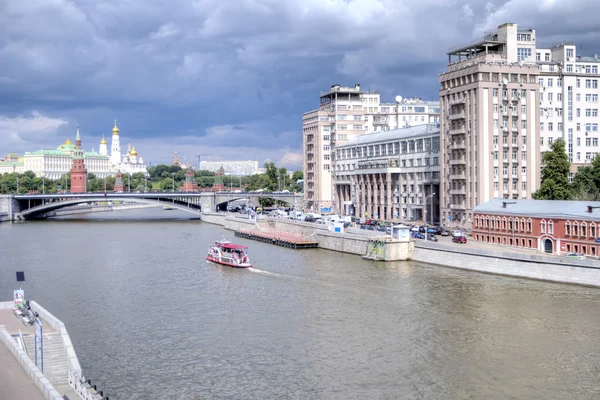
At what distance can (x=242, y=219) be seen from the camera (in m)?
114

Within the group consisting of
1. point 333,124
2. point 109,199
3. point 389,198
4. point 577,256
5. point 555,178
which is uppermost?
point 333,124

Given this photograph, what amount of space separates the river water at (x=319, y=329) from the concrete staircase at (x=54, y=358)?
215 centimetres

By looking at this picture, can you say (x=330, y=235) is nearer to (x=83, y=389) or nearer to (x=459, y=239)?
(x=459, y=239)

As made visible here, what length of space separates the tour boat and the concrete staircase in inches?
1443

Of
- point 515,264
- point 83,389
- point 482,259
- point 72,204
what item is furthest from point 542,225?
point 72,204

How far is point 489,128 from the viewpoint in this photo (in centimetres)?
8075

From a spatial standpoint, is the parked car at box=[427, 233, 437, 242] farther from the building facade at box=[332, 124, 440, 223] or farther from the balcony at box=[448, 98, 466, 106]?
the balcony at box=[448, 98, 466, 106]

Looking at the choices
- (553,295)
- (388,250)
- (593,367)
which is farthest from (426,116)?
(593,367)

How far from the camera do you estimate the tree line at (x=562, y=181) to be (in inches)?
3071

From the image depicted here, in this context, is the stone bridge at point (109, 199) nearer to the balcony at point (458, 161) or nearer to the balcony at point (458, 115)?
the balcony at point (458, 161)

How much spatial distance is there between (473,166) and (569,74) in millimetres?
25310

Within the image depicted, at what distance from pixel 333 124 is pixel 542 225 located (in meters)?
71.9

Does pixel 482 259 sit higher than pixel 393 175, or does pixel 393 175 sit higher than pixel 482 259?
pixel 393 175

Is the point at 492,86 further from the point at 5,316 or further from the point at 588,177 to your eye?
the point at 5,316
